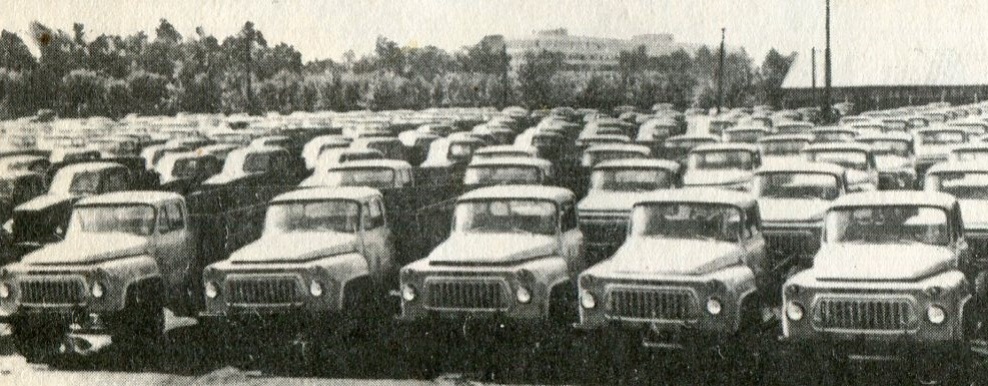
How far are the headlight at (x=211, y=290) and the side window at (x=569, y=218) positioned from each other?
311 cm

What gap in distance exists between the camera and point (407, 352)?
9.94 meters

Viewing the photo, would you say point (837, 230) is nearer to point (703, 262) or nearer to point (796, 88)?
point (703, 262)

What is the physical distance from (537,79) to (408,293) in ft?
187

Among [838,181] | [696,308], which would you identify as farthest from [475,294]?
[838,181]

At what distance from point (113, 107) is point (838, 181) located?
23262 millimetres

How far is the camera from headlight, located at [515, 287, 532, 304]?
9.26 metres

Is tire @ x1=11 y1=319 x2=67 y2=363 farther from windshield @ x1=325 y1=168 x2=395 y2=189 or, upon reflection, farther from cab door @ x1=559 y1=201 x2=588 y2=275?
windshield @ x1=325 y1=168 x2=395 y2=189

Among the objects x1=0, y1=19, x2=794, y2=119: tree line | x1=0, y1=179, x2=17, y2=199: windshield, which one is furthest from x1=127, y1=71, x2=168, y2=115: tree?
x1=0, y1=179, x2=17, y2=199: windshield

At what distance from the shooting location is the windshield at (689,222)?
31.2 ft

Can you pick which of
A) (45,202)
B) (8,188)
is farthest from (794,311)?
(8,188)

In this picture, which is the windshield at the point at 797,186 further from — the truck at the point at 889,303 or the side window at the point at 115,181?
the side window at the point at 115,181

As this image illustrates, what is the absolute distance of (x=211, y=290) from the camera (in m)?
9.84

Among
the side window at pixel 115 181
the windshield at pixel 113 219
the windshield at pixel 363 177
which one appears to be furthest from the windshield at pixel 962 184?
the side window at pixel 115 181

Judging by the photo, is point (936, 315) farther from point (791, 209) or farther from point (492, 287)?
A: point (791, 209)
